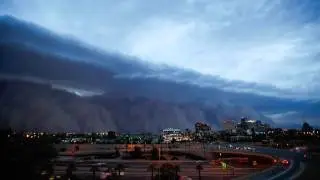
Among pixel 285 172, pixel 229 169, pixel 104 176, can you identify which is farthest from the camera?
pixel 229 169

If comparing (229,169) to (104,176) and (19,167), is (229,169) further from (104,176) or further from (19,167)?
(19,167)

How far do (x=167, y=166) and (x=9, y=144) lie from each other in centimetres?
6177

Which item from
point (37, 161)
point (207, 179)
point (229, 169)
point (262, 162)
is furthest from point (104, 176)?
point (262, 162)

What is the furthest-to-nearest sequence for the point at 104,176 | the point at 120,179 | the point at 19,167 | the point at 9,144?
the point at 120,179 → the point at 104,176 → the point at 9,144 → the point at 19,167

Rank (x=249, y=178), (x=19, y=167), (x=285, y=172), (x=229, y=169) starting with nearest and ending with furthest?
(x=19, y=167), (x=249, y=178), (x=285, y=172), (x=229, y=169)

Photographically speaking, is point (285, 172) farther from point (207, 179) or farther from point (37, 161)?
point (37, 161)

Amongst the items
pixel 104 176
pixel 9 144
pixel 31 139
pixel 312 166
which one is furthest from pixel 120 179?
pixel 9 144

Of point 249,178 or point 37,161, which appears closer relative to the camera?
point 37,161

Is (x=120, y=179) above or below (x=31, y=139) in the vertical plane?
below

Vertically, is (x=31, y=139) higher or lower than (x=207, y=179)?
higher

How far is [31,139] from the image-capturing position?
62.8 m

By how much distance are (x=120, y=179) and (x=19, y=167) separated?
79260 mm

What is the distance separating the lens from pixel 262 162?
192500 millimetres

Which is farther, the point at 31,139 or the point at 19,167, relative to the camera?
the point at 31,139
